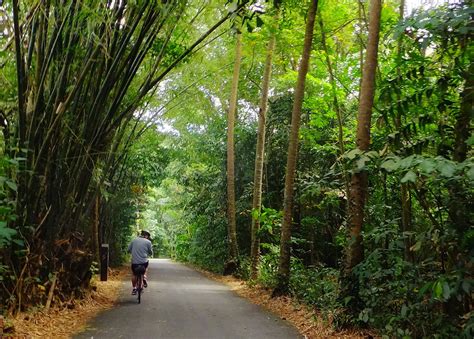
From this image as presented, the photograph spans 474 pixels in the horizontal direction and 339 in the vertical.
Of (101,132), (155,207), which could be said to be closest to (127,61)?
(101,132)

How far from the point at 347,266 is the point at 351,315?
726mm

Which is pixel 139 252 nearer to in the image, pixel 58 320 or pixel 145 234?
pixel 145 234

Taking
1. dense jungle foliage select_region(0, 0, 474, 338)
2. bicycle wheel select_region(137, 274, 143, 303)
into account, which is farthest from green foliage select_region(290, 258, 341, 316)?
bicycle wheel select_region(137, 274, 143, 303)

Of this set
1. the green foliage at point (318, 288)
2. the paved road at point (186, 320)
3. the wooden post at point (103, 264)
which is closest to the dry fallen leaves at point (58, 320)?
the paved road at point (186, 320)

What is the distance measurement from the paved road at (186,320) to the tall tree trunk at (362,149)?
1.31m

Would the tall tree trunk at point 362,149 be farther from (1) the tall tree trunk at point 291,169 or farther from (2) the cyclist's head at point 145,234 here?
(2) the cyclist's head at point 145,234

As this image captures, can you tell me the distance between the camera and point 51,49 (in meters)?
6.48

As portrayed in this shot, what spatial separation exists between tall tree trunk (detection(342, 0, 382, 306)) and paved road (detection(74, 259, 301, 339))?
1315 millimetres

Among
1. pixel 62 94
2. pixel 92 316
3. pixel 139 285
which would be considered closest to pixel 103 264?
pixel 139 285

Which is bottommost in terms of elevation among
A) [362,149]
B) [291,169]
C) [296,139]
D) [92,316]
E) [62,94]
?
[92,316]

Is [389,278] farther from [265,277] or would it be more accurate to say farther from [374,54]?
[265,277]

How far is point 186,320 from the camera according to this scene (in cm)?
784

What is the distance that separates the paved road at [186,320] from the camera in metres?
6.79

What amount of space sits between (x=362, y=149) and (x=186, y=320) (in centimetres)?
381
